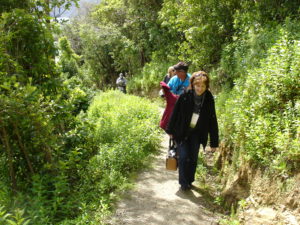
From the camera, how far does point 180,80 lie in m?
4.96

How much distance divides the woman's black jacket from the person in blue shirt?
2.75ft

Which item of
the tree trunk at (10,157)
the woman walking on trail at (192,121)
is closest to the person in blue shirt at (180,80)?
the woman walking on trail at (192,121)

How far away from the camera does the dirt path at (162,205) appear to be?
3617 millimetres

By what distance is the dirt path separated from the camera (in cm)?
362

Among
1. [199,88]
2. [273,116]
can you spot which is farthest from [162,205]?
[273,116]

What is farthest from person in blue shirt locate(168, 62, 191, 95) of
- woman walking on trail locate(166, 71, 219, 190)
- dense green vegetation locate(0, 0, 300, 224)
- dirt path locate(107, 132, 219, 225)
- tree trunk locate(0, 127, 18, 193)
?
tree trunk locate(0, 127, 18, 193)

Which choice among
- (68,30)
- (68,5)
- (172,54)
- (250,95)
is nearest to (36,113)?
(68,5)

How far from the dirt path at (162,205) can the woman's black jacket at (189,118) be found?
2.98 feet

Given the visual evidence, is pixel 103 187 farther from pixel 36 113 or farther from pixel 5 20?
pixel 5 20

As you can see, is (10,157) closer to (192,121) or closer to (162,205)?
(162,205)

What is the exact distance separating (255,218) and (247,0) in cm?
660

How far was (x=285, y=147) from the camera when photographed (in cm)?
298

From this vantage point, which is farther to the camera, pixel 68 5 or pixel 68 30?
pixel 68 30

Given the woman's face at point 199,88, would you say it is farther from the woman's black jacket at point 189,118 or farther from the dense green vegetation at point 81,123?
the dense green vegetation at point 81,123
